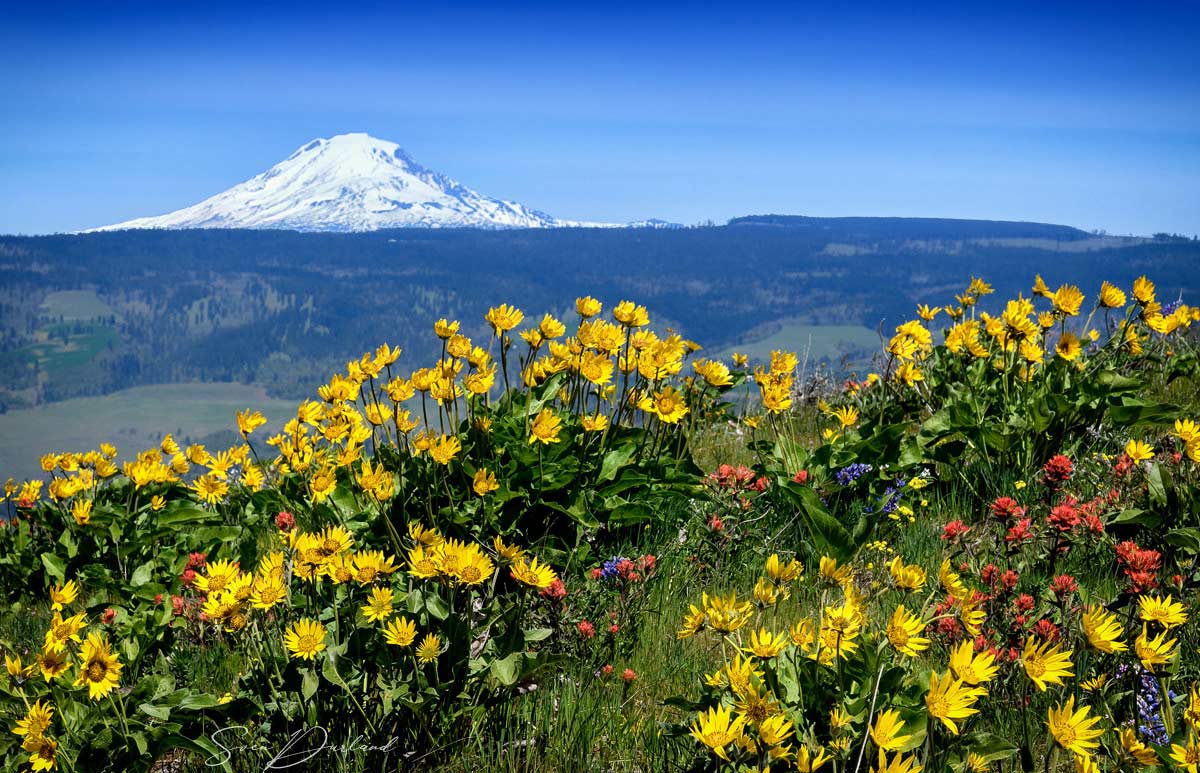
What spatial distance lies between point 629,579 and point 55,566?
10.5ft

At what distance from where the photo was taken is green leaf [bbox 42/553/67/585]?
3.96 metres

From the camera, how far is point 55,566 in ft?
13.1

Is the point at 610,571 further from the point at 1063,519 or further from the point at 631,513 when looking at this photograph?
the point at 1063,519

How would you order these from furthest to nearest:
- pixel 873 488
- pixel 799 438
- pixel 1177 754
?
pixel 799 438
pixel 873 488
pixel 1177 754

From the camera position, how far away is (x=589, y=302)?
3.38m

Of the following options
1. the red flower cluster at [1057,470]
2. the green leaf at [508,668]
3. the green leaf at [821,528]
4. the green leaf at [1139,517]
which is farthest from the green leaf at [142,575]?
the green leaf at [1139,517]

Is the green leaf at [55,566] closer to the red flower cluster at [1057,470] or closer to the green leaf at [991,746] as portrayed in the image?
the green leaf at [991,746]

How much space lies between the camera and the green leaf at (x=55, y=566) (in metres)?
3.96

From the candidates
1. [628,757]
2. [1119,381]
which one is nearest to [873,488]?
[1119,381]

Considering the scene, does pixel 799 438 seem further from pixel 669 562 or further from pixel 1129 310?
pixel 669 562

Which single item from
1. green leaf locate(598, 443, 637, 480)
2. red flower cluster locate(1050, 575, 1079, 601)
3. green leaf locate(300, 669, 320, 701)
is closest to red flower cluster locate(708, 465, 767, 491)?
green leaf locate(598, 443, 637, 480)

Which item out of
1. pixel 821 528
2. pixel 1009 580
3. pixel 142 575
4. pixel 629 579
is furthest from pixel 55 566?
pixel 1009 580

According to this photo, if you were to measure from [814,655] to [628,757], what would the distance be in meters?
0.61

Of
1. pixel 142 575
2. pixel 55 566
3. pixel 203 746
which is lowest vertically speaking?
pixel 55 566
